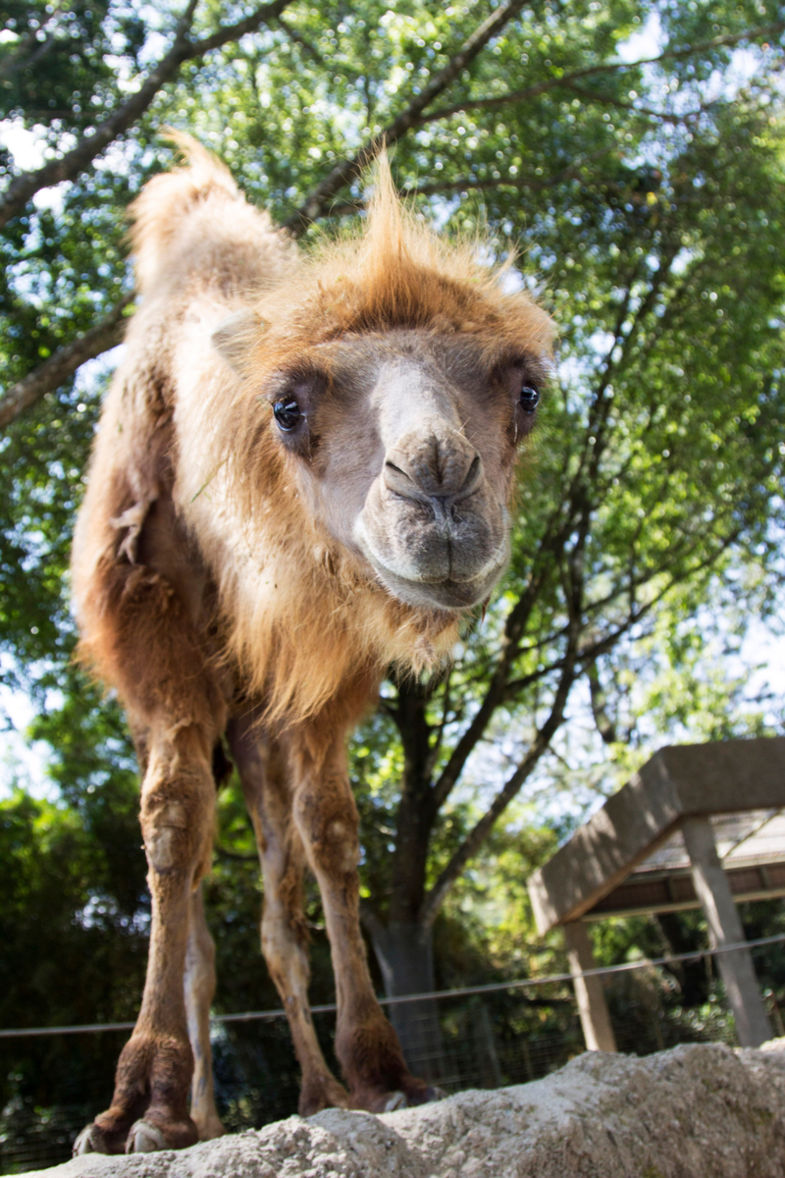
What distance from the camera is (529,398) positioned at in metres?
3.32

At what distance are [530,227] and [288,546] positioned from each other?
7811mm

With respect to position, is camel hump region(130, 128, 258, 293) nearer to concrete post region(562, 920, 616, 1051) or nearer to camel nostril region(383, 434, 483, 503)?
camel nostril region(383, 434, 483, 503)

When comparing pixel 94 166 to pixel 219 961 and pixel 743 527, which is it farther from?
pixel 219 961

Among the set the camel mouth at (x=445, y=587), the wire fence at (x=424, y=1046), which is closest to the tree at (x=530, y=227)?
the wire fence at (x=424, y=1046)

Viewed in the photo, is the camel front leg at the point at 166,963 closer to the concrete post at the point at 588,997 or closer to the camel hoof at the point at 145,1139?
the camel hoof at the point at 145,1139

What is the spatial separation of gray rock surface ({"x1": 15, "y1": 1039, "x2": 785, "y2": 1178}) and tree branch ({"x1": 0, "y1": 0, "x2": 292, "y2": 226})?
6.75 meters

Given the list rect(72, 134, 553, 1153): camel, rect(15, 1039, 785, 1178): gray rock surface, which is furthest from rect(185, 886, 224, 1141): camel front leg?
rect(15, 1039, 785, 1178): gray rock surface

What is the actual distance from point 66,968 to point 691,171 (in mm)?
11459

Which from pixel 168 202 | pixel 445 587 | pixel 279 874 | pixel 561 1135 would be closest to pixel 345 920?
pixel 279 874

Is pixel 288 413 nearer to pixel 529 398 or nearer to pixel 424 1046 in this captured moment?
pixel 529 398

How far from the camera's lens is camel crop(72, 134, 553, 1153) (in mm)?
2773

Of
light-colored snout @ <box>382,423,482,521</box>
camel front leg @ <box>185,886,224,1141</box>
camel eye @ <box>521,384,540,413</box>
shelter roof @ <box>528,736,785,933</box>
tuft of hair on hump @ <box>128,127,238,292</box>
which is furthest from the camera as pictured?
shelter roof @ <box>528,736,785,933</box>

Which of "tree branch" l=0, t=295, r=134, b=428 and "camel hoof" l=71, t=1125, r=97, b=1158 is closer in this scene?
"camel hoof" l=71, t=1125, r=97, b=1158

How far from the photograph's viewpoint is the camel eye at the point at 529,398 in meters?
3.29
